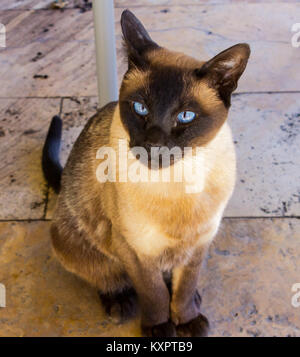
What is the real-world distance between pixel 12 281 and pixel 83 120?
87cm

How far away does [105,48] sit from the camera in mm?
1883

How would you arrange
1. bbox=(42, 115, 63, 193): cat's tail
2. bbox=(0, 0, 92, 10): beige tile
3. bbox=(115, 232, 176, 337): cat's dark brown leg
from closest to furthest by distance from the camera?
bbox=(115, 232, 176, 337): cat's dark brown leg < bbox=(42, 115, 63, 193): cat's tail < bbox=(0, 0, 92, 10): beige tile

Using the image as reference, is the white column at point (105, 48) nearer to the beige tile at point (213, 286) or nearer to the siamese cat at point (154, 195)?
the siamese cat at point (154, 195)

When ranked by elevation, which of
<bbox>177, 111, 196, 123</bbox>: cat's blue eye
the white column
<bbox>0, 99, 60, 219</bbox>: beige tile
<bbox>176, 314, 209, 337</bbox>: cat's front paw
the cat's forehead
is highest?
the cat's forehead

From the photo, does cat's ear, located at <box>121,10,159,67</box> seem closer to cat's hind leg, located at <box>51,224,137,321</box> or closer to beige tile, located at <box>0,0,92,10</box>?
cat's hind leg, located at <box>51,224,137,321</box>

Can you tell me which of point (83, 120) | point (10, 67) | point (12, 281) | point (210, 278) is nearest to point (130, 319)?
point (210, 278)

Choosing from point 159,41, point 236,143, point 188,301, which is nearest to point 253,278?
point 188,301

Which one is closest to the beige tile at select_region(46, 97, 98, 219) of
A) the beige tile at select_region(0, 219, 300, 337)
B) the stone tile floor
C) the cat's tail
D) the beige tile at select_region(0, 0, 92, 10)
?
the stone tile floor

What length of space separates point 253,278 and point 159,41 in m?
1.51

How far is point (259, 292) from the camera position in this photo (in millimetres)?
1642

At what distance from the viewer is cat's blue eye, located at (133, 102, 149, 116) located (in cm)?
117

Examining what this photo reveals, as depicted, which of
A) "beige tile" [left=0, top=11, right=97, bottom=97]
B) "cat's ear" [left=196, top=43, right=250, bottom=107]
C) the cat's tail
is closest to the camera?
"cat's ear" [left=196, top=43, right=250, bottom=107]

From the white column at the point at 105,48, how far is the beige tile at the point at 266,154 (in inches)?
23.7

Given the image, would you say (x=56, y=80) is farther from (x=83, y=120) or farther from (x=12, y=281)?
(x=12, y=281)
